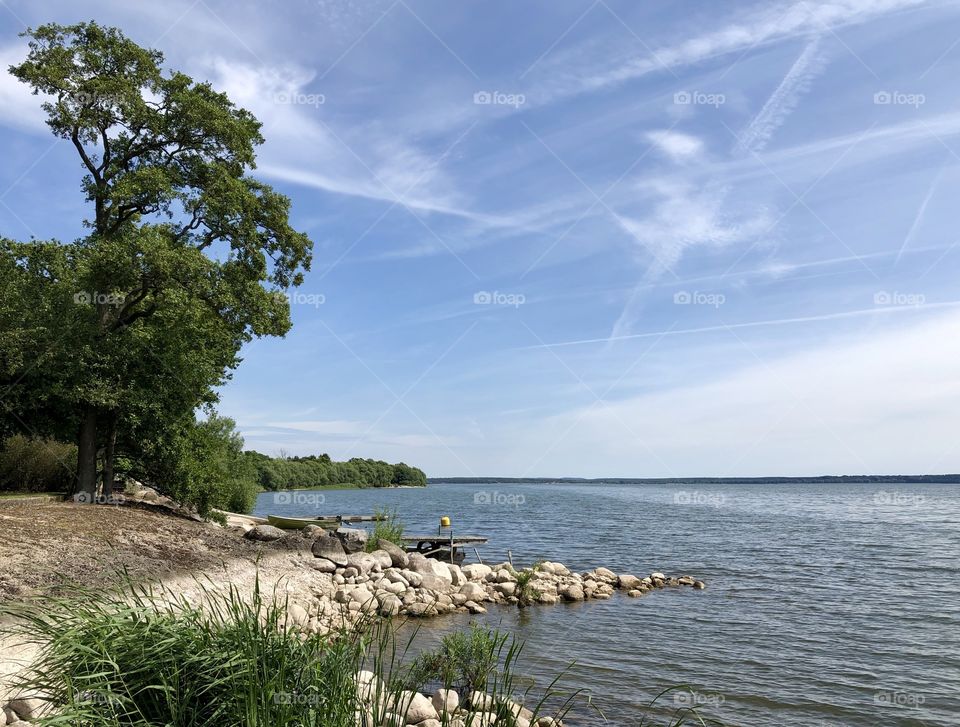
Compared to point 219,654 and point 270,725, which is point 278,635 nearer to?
point 219,654

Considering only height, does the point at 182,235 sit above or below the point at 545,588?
above

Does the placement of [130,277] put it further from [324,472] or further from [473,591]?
[324,472]

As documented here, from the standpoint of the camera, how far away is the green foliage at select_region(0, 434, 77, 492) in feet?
89.4

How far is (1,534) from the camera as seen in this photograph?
47.4ft

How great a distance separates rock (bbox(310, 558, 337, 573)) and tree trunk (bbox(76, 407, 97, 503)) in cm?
716

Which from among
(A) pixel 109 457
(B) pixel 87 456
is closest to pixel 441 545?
(A) pixel 109 457

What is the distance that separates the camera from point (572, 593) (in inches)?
849

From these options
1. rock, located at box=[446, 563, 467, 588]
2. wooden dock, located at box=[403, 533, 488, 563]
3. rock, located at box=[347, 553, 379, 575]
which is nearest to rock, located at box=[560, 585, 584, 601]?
rock, located at box=[446, 563, 467, 588]

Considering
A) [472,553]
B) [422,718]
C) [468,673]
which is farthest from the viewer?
[472,553]

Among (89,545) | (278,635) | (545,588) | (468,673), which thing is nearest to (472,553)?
(545,588)

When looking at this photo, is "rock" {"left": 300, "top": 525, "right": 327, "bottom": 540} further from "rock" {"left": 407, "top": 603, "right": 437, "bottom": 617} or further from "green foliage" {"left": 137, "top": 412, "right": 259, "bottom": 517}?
"rock" {"left": 407, "top": 603, "right": 437, "bottom": 617}

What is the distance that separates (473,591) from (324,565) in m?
4.47

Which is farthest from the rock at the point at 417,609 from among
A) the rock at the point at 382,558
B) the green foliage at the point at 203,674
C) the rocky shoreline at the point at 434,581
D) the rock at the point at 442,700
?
the green foliage at the point at 203,674

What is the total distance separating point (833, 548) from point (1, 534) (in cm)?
3623
